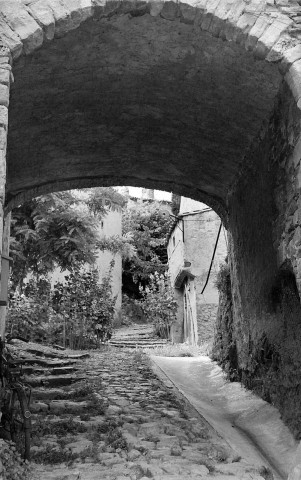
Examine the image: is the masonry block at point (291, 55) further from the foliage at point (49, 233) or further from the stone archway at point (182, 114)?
the foliage at point (49, 233)

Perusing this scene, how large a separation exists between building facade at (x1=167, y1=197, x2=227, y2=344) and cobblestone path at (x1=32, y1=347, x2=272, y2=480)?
593 cm

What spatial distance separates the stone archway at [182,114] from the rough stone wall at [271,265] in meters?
0.02

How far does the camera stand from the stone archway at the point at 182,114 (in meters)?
3.22

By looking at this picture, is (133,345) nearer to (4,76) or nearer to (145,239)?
(145,239)

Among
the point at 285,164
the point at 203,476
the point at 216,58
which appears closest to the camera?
the point at 203,476

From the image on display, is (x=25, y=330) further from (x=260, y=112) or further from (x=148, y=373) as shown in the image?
(x=260, y=112)

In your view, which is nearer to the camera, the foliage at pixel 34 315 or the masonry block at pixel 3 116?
the masonry block at pixel 3 116

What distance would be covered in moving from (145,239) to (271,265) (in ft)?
50.7

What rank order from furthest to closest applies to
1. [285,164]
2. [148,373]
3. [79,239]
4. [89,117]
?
[79,239] → [148,373] → [89,117] → [285,164]

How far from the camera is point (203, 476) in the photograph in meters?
3.01

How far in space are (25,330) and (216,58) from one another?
6.67m

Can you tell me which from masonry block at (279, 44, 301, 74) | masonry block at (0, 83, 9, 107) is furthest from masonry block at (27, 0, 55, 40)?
masonry block at (279, 44, 301, 74)

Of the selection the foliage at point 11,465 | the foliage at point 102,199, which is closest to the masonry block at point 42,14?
the foliage at point 11,465

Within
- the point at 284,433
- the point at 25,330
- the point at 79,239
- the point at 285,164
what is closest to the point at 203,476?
the point at 284,433
